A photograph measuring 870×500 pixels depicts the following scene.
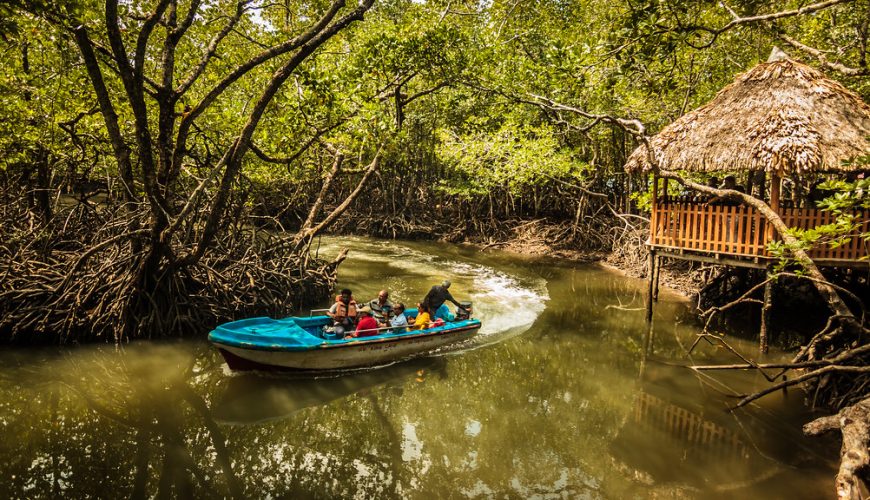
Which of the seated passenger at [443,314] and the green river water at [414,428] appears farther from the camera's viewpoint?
the seated passenger at [443,314]

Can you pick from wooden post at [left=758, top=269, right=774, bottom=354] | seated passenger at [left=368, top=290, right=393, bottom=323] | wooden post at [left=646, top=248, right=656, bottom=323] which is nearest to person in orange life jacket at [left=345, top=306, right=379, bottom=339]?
seated passenger at [left=368, top=290, right=393, bottom=323]

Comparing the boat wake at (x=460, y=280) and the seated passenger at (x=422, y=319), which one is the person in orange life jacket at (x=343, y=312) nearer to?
the seated passenger at (x=422, y=319)

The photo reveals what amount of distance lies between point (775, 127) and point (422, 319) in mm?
7281

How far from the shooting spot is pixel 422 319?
367 inches

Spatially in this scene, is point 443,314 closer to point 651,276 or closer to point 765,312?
point 651,276

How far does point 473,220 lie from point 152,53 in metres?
15.3

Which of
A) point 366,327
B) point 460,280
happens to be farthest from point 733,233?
point 460,280

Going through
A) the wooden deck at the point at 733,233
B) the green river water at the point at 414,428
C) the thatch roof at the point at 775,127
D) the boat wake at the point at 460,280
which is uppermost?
the thatch roof at the point at 775,127

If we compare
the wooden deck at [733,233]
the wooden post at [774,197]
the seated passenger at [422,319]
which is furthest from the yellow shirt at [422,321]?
the wooden post at [774,197]

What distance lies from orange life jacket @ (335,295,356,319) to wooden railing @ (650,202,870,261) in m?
6.89

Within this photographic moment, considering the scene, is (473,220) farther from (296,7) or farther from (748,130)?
(748,130)

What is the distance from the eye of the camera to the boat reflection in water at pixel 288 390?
686cm

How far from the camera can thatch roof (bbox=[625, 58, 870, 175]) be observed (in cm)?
839

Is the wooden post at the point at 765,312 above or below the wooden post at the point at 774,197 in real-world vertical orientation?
below
